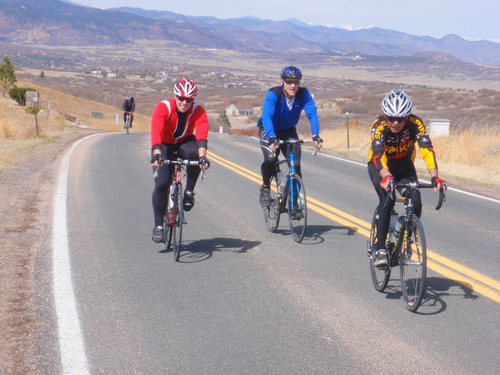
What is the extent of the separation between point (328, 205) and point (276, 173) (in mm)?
2142

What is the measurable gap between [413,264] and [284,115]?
3439 millimetres

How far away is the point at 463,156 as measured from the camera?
18.3 meters

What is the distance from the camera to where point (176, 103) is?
694 centimetres

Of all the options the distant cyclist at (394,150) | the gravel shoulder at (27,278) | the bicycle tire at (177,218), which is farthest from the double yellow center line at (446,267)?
the gravel shoulder at (27,278)

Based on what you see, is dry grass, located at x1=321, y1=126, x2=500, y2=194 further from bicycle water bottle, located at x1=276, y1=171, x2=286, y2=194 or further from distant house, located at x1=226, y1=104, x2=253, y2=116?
distant house, located at x1=226, y1=104, x2=253, y2=116

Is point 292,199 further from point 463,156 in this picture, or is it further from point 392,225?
point 463,156

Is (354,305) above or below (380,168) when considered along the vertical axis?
below

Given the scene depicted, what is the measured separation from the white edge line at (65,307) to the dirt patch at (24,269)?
0.09 metres

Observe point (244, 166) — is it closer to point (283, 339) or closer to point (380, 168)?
point (380, 168)

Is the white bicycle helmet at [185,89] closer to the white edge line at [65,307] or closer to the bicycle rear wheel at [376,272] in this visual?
the white edge line at [65,307]

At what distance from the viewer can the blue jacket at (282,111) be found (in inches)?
314

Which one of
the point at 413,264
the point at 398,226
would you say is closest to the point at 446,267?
the point at 398,226

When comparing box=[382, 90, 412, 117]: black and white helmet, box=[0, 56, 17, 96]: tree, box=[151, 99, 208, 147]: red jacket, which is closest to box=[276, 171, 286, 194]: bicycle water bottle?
box=[151, 99, 208, 147]: red jacket

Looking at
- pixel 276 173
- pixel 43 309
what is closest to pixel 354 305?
pixel 43 309
